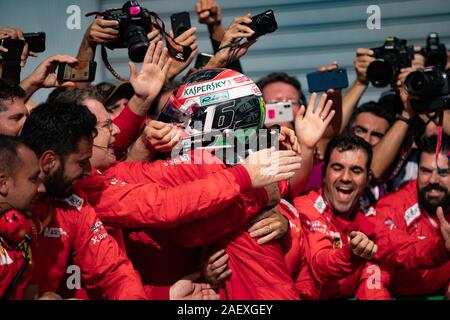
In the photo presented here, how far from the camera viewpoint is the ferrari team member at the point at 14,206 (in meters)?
3.15

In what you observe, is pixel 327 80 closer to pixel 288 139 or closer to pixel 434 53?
pixel 288 139

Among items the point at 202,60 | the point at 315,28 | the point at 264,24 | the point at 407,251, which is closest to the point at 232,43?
the point at 264,24

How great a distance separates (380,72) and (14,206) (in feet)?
10.2

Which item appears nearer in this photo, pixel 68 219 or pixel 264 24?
pixel 68 219

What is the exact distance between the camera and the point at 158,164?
3965mm

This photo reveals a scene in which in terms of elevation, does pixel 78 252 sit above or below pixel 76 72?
below

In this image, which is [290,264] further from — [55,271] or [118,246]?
[55,271]

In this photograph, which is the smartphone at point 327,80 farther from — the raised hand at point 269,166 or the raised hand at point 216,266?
the raised hand at point 216,266

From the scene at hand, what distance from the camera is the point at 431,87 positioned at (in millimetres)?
5051

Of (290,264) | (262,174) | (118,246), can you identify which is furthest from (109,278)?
(290,264)

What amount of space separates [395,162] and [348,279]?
1092mm

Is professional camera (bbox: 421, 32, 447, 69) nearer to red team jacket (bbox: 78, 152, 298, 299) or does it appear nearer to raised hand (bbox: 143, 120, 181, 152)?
red team jacket (bbox: 78, 152, 298, 299)

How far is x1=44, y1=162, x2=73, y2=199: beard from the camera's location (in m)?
3.55

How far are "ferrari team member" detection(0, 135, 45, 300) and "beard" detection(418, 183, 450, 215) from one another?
308 centimetres
